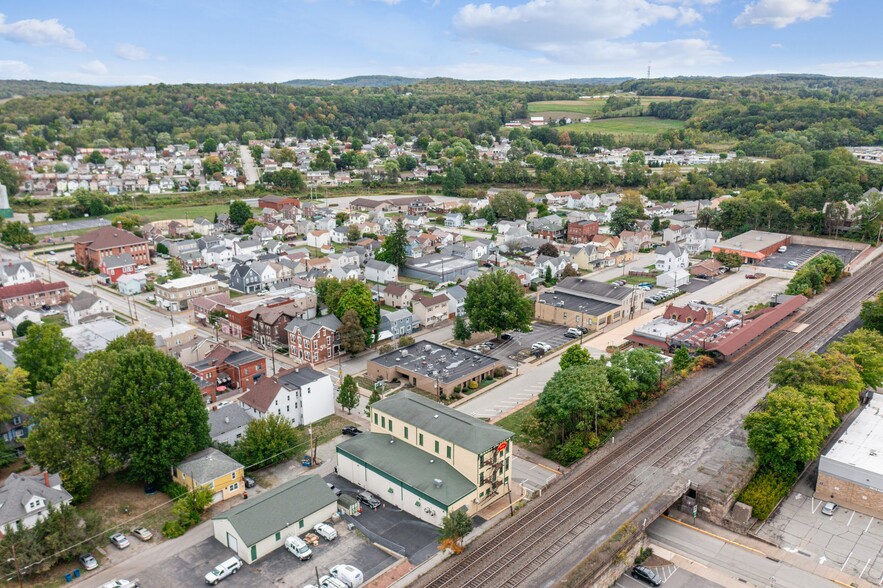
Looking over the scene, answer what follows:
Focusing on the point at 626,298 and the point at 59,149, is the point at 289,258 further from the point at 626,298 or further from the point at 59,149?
the point at 59,149

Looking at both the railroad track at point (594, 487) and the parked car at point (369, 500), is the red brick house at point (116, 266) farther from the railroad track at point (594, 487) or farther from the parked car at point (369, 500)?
the railroad track at point (594, 487)

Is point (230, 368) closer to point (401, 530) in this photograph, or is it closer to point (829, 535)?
point (401, 530)

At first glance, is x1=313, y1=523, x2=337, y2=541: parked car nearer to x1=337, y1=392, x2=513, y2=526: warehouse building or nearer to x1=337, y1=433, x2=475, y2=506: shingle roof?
x1=337, y1=392, x2=513, y2=526: warehouse building

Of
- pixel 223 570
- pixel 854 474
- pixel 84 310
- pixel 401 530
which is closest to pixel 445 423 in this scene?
pixel 401 530

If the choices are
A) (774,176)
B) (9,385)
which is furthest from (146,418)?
(774,176)

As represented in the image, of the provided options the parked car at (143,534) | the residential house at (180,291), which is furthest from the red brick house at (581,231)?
the parked car at (143,534)
